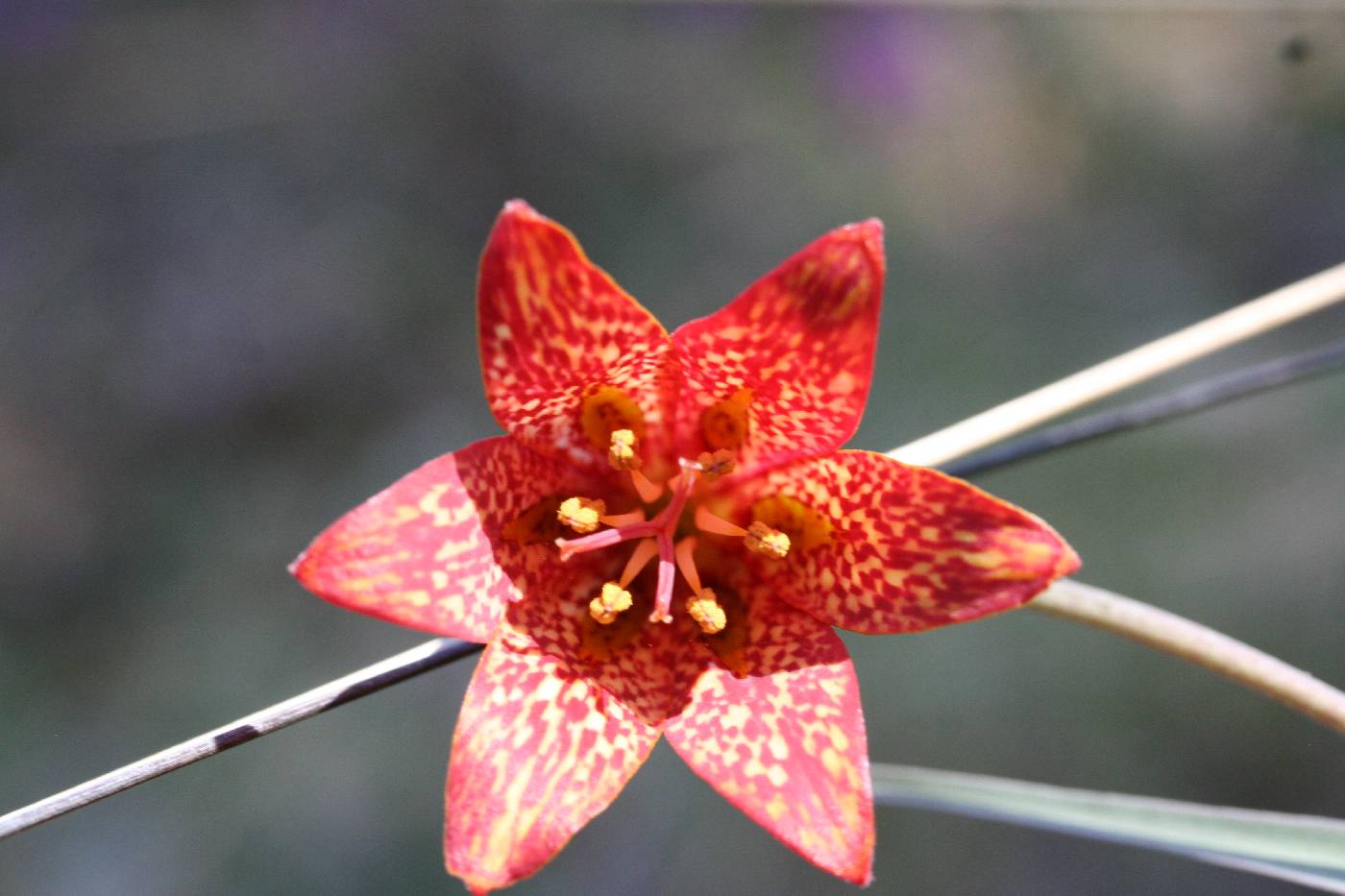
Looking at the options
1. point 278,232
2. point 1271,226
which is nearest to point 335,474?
point 278,232

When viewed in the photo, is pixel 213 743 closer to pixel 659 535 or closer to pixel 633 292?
pixel 659 535

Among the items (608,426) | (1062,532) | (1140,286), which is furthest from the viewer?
(1140,286)

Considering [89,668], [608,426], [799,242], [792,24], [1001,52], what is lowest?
[89,668]

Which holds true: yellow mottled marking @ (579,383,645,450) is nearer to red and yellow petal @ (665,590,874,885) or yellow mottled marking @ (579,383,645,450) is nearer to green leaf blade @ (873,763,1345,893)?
red and yellow petal @ (665,590,874,885)

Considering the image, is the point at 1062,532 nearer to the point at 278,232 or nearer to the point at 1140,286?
the point at 1140,286

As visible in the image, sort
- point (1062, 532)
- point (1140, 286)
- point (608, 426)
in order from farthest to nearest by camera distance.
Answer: point (1140, 286), point (1062, 532), point (608, 426)

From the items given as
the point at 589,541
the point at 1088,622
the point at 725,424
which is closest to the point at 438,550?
the point at 589,541

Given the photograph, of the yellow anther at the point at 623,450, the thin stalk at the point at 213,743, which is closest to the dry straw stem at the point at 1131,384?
the yellow anther at the point at 623,450

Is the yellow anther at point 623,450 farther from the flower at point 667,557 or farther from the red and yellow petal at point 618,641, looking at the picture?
the red and yellow petal at point 618,641
